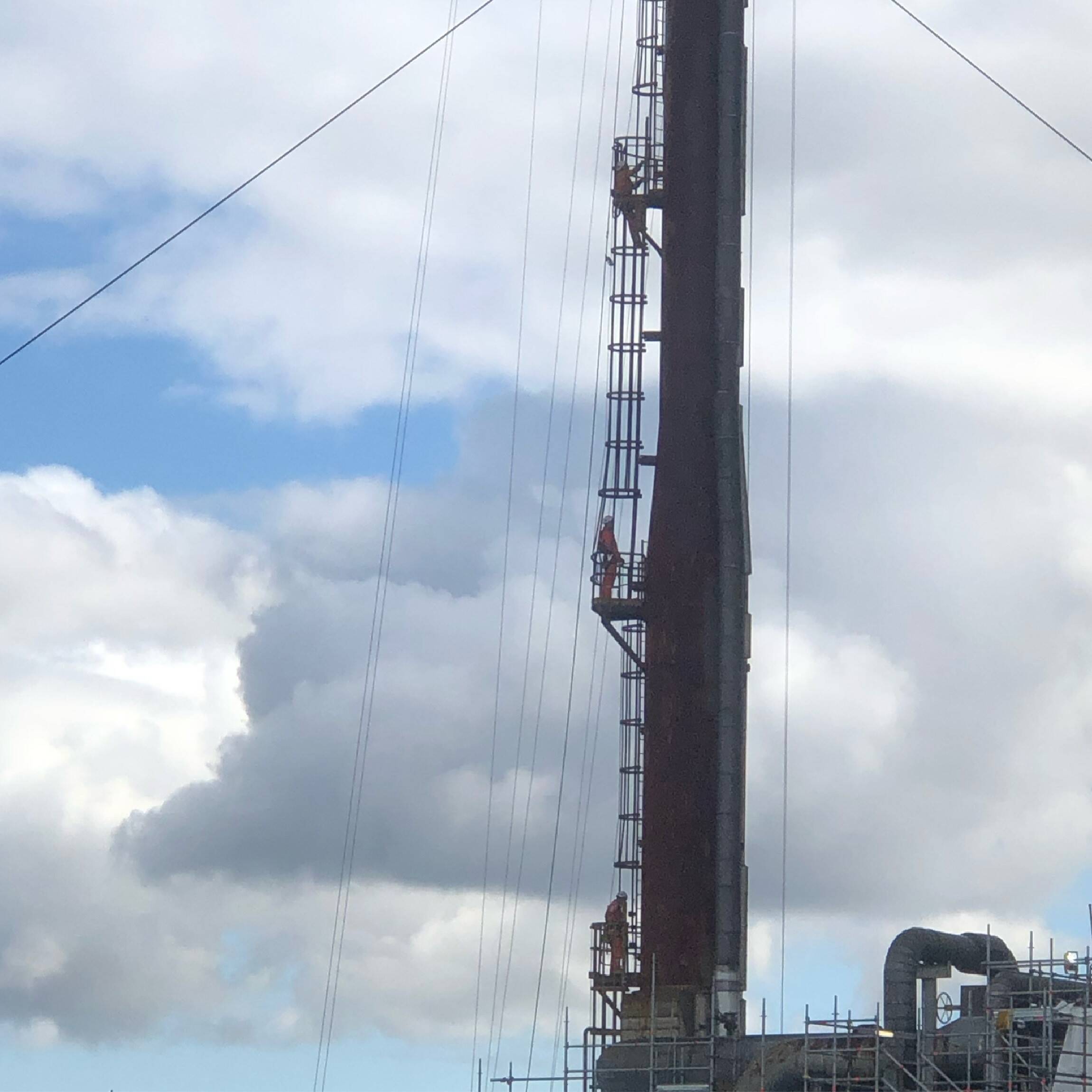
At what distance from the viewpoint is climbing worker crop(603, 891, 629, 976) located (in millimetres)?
59531

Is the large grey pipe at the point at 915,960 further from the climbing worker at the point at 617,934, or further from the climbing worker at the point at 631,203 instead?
the climbing worker at the point at 631,203

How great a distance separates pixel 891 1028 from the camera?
182ft

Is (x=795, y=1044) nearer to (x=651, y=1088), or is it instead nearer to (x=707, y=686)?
(x=651, y=1088)

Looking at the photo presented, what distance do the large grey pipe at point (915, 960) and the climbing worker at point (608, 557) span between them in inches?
459

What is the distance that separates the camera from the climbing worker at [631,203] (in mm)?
63031

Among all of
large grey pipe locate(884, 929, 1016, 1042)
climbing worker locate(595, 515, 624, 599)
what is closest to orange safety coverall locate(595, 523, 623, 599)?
climbing worker locate(595, 515, 624, 599)

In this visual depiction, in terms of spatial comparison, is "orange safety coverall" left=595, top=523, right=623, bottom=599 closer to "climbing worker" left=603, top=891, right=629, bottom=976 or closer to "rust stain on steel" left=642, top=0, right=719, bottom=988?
"rust stain on steel" left=642, top=0, right=719, bottom=988

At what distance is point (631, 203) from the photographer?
63031mm

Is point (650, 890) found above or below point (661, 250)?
below

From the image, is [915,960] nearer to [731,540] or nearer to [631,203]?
[731,540]

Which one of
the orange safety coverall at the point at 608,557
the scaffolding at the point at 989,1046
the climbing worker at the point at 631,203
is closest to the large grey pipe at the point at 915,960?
the scaffolding at the point at 989,1046

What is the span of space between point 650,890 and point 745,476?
11.1 meters

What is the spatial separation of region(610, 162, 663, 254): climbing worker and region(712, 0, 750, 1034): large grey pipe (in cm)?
102

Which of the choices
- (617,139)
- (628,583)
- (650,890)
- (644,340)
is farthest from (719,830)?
(617,139)
